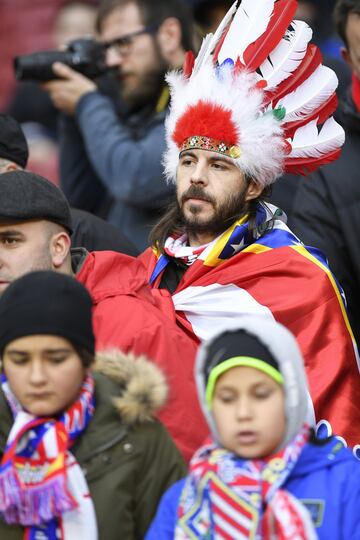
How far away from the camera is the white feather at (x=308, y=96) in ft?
18.7

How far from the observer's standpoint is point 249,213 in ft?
18.6

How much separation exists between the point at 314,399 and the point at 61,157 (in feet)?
9.69

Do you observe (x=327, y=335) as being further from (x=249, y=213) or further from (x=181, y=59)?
(x=181, y=59)

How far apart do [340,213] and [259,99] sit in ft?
2.96

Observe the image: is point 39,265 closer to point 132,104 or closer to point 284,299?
point 284,299

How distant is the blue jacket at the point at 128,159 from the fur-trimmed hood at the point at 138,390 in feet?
8.59

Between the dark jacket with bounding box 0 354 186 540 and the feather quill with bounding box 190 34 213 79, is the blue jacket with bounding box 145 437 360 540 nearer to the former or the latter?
the dark jacket with bounding box 0 354 186 540

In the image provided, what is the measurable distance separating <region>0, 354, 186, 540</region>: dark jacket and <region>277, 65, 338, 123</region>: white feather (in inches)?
77.4

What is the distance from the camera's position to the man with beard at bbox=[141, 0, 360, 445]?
5.37 m

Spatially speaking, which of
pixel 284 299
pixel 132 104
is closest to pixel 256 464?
pixel 284 299

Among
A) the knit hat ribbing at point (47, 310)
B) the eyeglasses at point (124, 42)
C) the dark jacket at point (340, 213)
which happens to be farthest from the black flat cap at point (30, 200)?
the eyeglasses at point (124, 42)

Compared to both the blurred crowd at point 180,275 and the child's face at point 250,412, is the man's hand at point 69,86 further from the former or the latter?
the child's face at point 250,412

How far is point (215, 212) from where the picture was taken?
561cm

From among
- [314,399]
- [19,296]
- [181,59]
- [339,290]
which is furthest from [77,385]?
[181,59]
